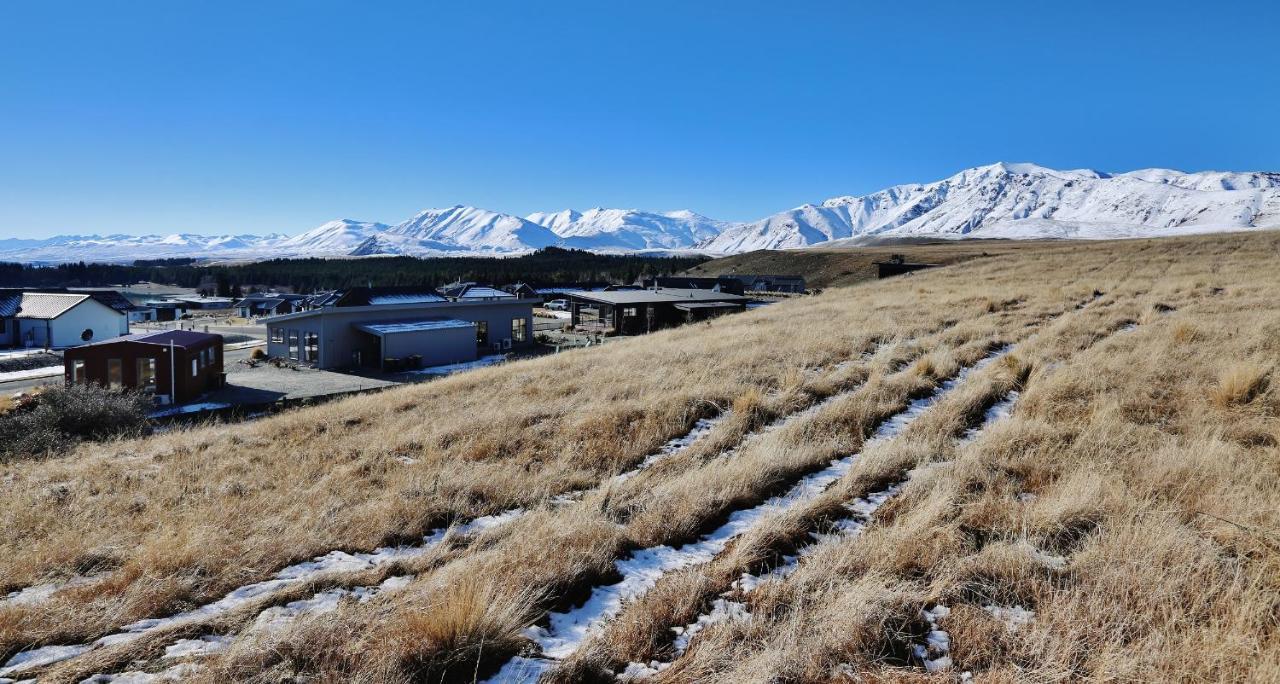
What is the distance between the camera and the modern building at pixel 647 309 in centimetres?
4472

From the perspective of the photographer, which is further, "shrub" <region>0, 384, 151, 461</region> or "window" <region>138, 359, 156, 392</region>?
"window" <region>138, 359, 156, 392</region>

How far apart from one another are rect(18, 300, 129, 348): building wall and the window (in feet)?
92.8

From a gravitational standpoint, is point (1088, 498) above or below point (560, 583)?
above

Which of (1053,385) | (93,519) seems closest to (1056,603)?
(1053,385)

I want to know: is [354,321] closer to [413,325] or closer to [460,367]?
[413,325]

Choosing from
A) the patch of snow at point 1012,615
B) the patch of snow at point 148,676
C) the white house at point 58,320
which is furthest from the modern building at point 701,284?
the patch of snow at point 148,676

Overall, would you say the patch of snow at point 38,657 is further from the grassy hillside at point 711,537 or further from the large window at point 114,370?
the large window at point 114,370

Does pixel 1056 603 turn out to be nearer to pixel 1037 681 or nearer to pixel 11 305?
pixel 1037 681

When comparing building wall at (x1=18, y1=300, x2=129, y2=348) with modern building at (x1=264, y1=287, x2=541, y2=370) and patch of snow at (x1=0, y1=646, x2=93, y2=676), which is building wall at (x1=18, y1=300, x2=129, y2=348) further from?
patch of snow at (x1=0, y1=646, x2=93, y2=676)

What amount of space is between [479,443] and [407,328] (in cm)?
2961

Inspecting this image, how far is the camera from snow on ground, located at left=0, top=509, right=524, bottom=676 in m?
3.71

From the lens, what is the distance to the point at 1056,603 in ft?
11.8

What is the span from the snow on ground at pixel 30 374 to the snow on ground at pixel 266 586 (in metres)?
42.0

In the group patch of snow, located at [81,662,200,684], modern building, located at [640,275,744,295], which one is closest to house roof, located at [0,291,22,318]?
modern building, located at [640,275,744,295]
